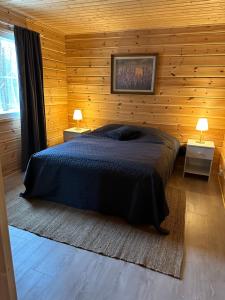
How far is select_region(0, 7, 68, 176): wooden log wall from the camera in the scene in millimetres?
3008

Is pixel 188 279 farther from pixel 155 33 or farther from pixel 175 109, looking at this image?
pixel 155 33

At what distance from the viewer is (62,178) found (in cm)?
235

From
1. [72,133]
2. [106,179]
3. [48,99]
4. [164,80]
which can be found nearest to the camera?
[106,179]

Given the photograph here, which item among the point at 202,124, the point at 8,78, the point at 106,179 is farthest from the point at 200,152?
the point at 8,78

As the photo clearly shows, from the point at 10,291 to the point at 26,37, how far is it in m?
3.15

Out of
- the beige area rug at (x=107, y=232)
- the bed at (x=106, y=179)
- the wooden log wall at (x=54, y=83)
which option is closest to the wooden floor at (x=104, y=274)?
the beige area rug at (x=107, y=232)

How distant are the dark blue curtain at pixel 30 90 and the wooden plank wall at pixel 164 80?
94 centimetres

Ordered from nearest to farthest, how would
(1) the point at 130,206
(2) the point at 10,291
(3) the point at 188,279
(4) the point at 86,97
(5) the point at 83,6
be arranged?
1. (2) the point at 10,291
2. (3) the point at 188,279
3. (1) the point at 130,206
4. (5) the point at 83,6
5. (4) the point at 86,97

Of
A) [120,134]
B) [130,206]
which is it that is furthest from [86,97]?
[130,206]

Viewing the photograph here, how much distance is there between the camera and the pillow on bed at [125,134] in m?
3.22

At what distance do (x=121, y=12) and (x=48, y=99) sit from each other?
72.7 inches

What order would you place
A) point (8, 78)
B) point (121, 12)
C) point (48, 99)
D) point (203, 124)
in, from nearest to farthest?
1. point (121, 12)
2. point (8, 78)
3. point (203, 124)
4. point (48, 99)

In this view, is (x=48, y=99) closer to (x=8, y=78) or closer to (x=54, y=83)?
(x=54, y=83)

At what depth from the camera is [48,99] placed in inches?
148
